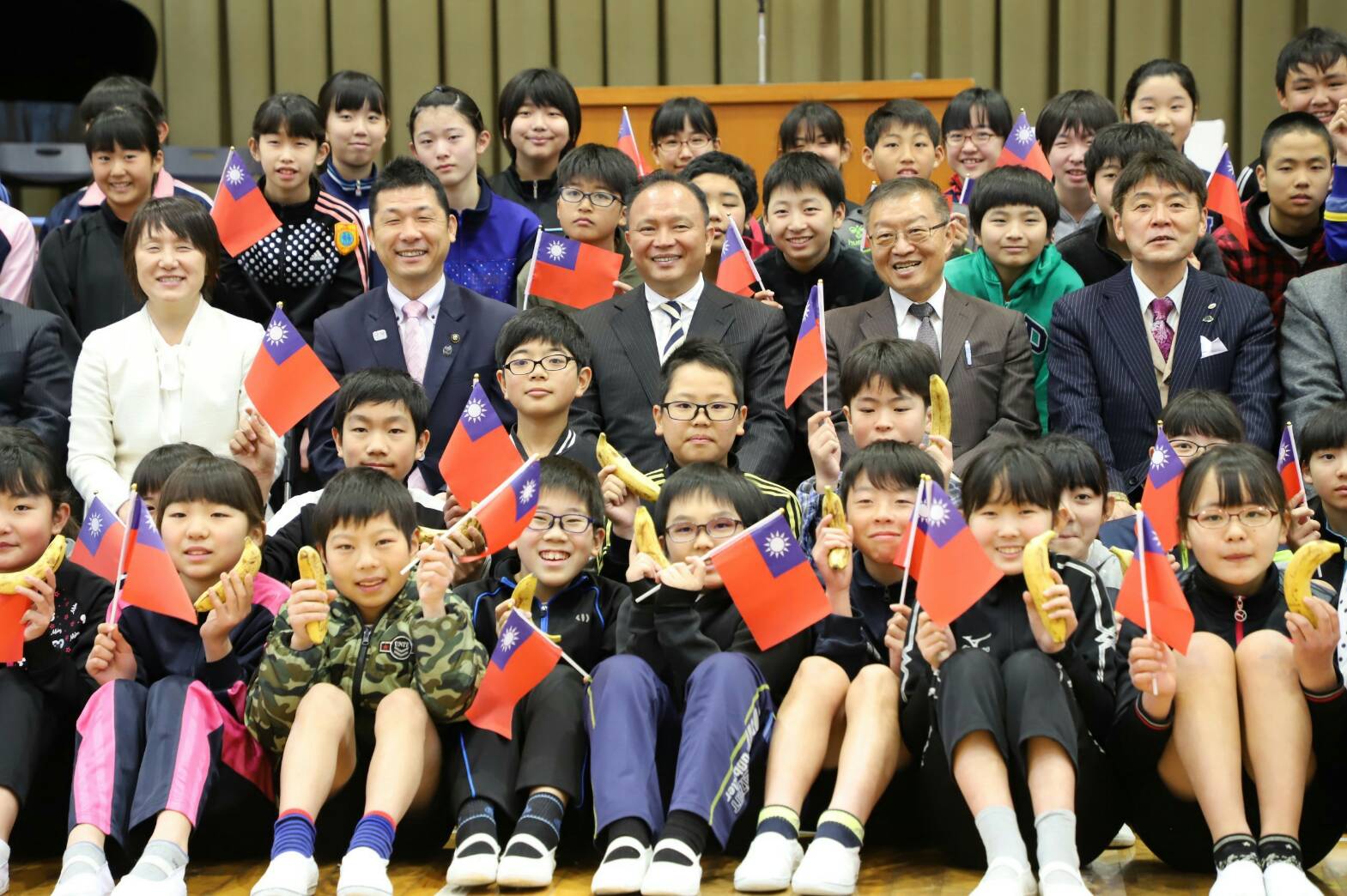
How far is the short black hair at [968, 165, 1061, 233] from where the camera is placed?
445cm

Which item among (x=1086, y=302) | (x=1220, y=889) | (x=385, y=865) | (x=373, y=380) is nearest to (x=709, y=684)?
(x=385, y=865)

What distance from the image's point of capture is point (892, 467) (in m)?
3.28

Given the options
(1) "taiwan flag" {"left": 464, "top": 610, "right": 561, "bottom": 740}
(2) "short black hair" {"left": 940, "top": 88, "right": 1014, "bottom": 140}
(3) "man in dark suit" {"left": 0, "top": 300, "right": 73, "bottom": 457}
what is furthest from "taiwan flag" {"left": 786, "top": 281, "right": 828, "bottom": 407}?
(2) "short black hair" {"left": 940, "top": 88, "right": 1014, "bottom": 140}

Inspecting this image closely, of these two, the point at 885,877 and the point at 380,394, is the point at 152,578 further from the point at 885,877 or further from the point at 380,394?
the point at 885,877

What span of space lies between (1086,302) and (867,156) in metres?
1.53

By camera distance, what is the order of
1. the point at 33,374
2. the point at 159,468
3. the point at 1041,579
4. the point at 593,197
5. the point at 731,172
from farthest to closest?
the point at 731,172 < the point at 593,197 < the point at 33,374 < the point at 159,468 < the point at 1041,579

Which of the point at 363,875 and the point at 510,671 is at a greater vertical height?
the point at 510,671

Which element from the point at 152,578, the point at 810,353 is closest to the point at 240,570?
the point at 152,578

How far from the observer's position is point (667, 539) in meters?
3.28

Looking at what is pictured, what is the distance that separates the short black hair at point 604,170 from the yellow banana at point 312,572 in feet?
6.27

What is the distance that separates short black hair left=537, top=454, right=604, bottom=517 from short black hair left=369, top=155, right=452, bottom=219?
1155 millimetres

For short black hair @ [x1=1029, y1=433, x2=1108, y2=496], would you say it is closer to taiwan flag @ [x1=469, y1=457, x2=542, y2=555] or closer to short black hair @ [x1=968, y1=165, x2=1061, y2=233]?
taiwan flag @ [x1=469, y1=457, x2=542, y2=555]

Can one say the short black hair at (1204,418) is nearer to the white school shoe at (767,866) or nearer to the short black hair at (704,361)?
the short black hair at (704,361)

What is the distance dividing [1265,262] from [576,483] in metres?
2.21
